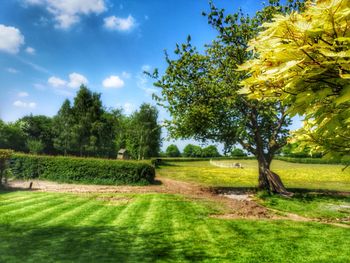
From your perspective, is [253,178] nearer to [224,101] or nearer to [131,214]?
[224,101]

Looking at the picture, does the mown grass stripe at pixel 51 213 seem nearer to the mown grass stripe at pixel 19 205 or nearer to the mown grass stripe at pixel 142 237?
the mown grass stripe at pixel 19 205

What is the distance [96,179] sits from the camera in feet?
80.5

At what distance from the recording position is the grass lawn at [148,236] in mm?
7609

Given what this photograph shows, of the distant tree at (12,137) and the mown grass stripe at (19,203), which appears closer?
the mown grass stripe at (19,203)

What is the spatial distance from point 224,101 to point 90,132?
1708 inches

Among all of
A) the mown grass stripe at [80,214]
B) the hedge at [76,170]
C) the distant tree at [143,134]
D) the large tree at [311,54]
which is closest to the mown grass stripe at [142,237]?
the mown grass stripe at [80,214]

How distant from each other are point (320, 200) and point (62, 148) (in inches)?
2191

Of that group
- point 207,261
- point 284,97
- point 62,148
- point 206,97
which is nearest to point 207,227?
point 207,261

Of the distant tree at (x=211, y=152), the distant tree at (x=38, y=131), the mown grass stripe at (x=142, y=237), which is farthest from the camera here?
the distant tree at (x=211, y=152)

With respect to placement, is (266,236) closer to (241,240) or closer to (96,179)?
(241,240)

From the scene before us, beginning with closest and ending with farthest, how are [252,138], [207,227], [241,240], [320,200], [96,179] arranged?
[241,240] → [207,227] → [320,200] → [252,138] → [96,179]

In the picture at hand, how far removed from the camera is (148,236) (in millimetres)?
9352

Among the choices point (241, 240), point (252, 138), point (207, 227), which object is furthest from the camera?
point (252, 138)

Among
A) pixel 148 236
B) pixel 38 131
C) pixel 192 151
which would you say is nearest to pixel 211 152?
pixel 192 151
